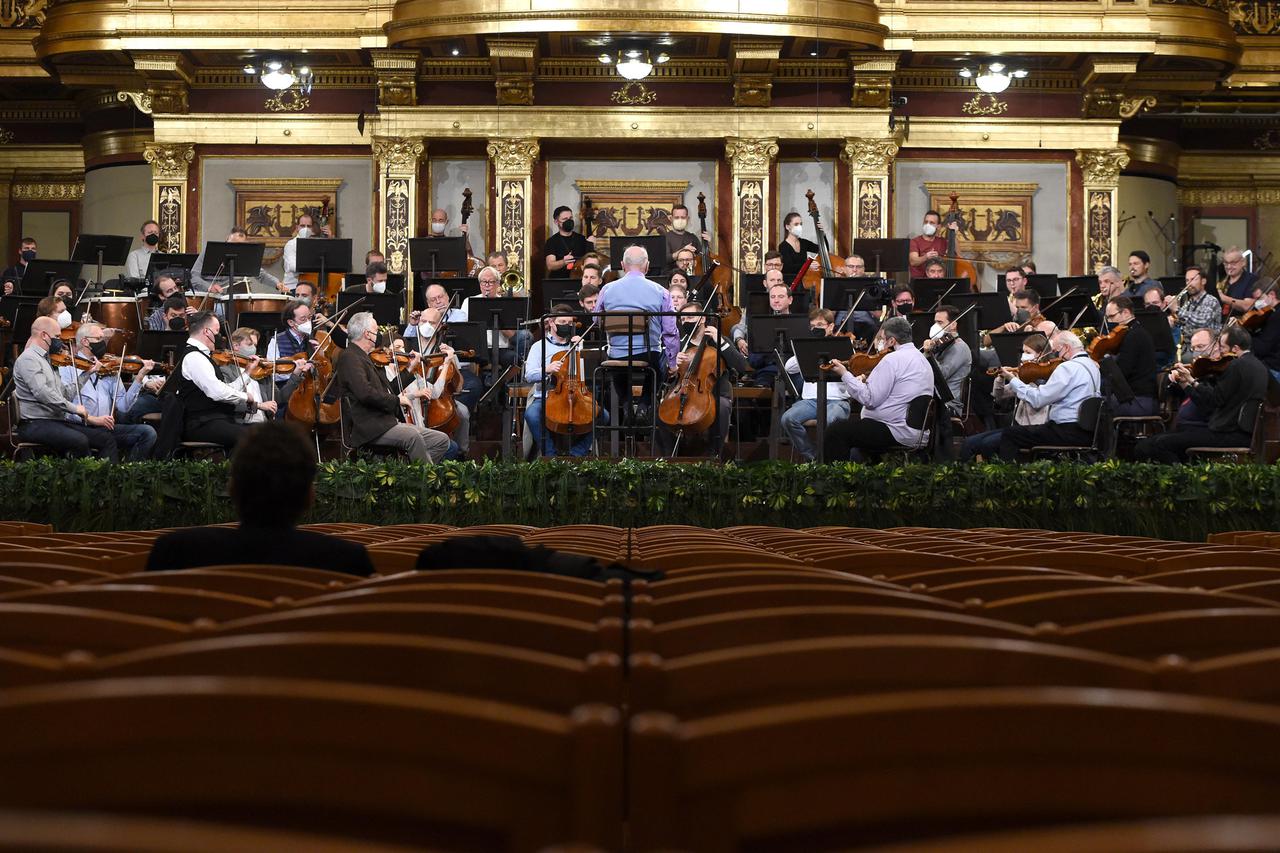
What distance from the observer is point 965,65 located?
1451 cm

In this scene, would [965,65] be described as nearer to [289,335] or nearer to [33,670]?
[289,335]

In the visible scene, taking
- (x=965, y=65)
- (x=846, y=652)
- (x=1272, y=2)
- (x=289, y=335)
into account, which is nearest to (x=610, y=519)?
(x=289, y=335)

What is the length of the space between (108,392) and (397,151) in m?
5.76

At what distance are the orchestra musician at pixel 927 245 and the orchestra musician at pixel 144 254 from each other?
7.34 metres

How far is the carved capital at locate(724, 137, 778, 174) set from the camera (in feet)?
47.4

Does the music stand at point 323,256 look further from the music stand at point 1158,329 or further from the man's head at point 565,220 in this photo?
the music stand at point 1158,329

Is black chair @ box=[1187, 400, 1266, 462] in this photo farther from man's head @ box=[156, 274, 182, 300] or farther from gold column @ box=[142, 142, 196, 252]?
gold column @ box=[142, 142, 196, 252]

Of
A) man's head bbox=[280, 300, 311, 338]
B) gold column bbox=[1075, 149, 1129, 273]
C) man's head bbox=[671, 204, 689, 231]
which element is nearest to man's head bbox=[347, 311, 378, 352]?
man's head bbox=[280, 300, 311, 338]

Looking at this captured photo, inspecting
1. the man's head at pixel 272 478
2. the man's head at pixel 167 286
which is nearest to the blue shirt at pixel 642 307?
the man's head at pixel 167 286

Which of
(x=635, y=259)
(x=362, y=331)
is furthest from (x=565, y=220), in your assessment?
(x=362, y=331)

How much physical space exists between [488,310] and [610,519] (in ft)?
11.0

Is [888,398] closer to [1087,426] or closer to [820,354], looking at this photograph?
[820,354]

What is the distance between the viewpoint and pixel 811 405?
9648mm

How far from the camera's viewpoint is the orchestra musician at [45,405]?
832 cm
